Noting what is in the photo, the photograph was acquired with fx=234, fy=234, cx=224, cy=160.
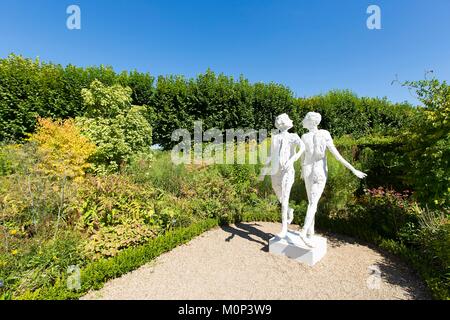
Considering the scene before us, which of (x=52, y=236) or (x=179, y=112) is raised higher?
(x=179, y=112)

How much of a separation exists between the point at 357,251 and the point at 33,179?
282 inches

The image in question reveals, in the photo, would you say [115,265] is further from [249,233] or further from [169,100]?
[169,100]

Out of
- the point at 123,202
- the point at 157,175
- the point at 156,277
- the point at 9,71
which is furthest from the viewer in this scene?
the point at 9,71

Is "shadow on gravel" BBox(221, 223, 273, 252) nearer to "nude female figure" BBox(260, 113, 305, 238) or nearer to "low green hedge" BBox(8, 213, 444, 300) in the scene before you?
"low green hedge" BBox(8, 213, 444, 300)

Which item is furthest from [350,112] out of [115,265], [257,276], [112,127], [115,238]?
[115,265]

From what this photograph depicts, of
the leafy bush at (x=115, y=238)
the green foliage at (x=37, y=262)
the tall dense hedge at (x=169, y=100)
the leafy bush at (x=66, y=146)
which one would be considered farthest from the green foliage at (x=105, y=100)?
the green foliage at (x=37, y=262)

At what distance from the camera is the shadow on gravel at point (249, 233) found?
5.20 meters

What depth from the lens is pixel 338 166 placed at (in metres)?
7.09

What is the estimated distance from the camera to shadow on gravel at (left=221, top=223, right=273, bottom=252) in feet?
17.1

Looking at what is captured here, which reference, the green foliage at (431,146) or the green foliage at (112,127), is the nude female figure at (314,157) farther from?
the green foliage at (112,127)

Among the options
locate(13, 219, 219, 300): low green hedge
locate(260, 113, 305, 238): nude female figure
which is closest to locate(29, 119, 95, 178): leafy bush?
locate(13, 219, 219, 300): low green hedge

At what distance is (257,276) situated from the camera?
12.8 feet
